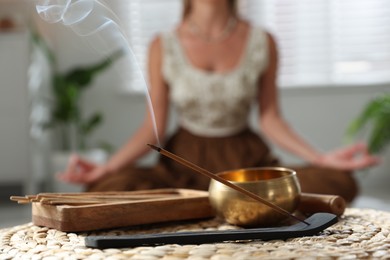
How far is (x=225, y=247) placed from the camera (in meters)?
0.80

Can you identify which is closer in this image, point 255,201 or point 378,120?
point 255,201

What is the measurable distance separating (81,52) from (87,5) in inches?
120

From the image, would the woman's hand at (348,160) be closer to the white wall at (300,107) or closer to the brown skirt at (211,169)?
the brown skirt at (211,169)

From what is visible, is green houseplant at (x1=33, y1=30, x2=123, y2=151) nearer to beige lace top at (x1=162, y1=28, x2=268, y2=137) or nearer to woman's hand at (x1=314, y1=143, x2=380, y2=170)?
beige lace top at (x1=162, y1=28, x2=268, y2=137)

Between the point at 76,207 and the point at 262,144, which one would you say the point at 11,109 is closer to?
the point at 262,144

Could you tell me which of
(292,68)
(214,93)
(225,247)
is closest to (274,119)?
(214,93)

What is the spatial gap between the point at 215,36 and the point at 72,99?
1530 millimetres

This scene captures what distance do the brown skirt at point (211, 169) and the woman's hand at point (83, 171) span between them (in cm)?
2

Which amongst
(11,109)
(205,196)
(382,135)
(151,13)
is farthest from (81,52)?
(205,196)

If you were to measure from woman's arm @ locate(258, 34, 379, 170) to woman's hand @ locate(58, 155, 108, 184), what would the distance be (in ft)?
1.77

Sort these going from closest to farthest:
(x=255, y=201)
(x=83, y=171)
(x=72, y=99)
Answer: (x=255, y=201), (x=83, y=171), (x=72, y=99)

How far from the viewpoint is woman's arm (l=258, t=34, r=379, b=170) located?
192 centimetres

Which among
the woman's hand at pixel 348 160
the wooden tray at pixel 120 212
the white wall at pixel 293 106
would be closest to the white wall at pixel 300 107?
the white wall at pixel 293 106

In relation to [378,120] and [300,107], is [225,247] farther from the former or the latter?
[300,107]
